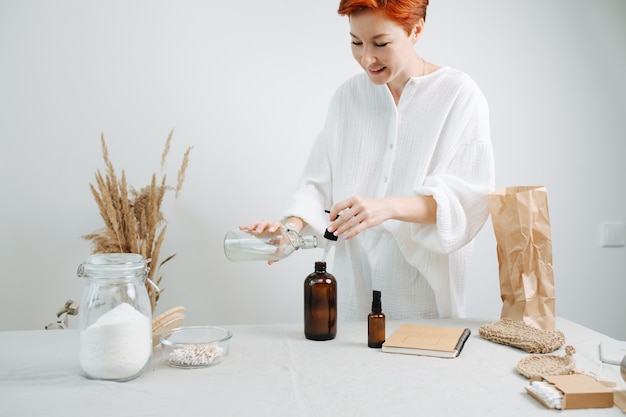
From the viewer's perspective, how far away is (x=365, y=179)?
185 cm

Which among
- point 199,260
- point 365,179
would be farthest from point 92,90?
point 365,179

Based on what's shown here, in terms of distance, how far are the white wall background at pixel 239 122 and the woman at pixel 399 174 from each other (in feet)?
1.85

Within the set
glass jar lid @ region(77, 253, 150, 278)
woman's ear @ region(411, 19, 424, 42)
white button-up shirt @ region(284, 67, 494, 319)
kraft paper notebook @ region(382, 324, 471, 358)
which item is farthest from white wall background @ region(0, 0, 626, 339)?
glass jar lid @ region(77, 253, 150, 278)

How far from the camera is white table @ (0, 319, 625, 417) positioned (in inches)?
41.1

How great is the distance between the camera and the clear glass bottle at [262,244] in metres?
1.44

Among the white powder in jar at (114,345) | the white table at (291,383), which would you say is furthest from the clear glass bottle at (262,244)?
the white powder in jar at (114,345)

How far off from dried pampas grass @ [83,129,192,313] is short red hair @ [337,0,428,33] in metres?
0.90

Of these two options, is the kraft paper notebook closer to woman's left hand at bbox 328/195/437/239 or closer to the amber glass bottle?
the amber glass bottle

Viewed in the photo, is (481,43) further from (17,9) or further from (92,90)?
(17,9)

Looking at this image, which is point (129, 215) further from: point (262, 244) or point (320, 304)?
point (320, 304)

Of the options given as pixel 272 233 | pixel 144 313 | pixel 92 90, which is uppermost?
pixel 92 90

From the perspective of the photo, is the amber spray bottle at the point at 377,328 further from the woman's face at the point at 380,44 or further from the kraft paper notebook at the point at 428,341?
the woman's face at the point at 380,44

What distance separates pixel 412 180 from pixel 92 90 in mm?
1277

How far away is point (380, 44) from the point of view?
170cm
